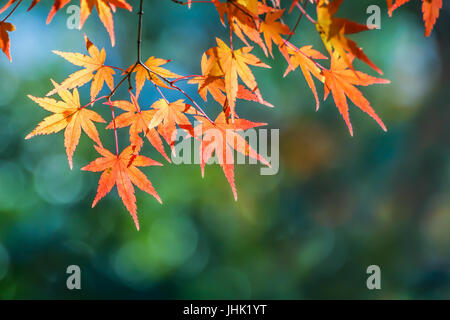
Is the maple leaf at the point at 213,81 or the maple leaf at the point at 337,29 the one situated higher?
the maple leaf at the point at 213,81

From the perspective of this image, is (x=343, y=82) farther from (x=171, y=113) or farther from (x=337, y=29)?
(x=171, y=113)

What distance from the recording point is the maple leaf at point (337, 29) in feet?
1.88

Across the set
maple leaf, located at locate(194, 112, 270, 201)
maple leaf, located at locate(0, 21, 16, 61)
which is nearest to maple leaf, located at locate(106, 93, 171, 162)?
maple leaf, located at locate(194, 112, 270, 201)

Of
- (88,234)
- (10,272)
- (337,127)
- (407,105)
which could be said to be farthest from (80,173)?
(407,105)

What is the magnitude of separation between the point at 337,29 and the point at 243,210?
582cm

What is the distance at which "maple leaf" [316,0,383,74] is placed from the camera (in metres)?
0.57

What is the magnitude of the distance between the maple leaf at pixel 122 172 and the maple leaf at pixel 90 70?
15 centimetres

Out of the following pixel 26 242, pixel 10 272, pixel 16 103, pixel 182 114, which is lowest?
pixel 182 114

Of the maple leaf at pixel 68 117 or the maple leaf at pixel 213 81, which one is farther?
the maple leaf at pixel 68 117

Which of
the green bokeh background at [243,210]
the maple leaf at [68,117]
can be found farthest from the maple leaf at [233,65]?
the green bokeh background at [243,210]

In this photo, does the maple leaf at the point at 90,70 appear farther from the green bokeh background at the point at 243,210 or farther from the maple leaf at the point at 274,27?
the green bokeh background at the point at 243,210

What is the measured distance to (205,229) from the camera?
21.3 ft

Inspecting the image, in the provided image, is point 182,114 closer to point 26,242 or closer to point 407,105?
point 407,105
